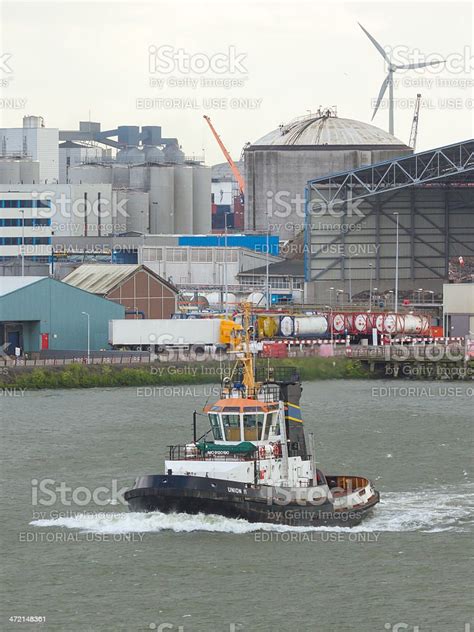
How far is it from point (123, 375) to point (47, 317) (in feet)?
22.1

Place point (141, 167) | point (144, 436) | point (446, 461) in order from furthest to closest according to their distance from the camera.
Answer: point (141, 167) → point (144, 436) → point (446, 461)

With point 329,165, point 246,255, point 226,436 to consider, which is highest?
point 329,165

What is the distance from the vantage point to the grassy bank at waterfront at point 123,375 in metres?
74.2

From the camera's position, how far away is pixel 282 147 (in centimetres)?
13638

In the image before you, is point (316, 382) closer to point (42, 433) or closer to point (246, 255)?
point (42, 433)

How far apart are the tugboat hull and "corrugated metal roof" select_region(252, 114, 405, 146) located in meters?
97.3

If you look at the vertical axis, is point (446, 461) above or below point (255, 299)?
below

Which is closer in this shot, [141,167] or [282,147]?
[282,147]

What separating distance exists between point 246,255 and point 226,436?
251 feet

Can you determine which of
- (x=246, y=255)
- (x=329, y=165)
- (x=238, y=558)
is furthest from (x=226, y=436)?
(x=329, y=165)

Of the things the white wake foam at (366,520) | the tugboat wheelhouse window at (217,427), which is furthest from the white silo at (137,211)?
the tugboat wheelhouse window at (217,427)

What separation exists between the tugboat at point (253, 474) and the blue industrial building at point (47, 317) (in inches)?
1516

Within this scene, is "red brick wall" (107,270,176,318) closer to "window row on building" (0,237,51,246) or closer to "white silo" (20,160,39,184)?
"window row on building" (0,237,51,246)

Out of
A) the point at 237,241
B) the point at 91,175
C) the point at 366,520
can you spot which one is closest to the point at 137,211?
the point at 91,175
